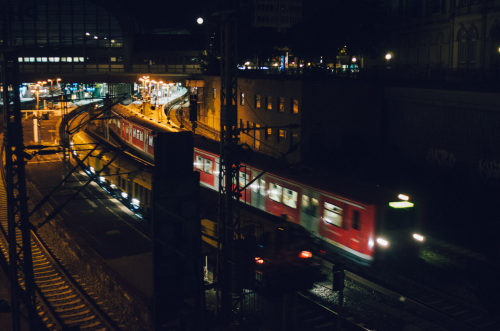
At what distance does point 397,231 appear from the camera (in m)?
18.6

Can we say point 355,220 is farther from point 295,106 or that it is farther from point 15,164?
point 295,106

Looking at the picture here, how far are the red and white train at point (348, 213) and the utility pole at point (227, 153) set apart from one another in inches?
75.3

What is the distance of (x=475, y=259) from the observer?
2142cm

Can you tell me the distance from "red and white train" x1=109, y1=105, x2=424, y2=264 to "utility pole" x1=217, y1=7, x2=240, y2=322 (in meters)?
1.91

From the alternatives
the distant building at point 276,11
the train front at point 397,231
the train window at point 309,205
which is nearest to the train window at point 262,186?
the train window at point 309,205

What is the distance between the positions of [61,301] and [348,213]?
10126 millimetres

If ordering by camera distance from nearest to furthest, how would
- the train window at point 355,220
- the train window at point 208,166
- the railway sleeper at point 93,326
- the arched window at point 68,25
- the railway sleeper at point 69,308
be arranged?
the railway sleeper at point 93,326
the railway sleeper at point 69,308
the train window at point 355,220
the train window at point 208,166
the arched window at point 68,25

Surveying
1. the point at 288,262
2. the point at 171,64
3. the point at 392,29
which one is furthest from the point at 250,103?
the point at 171,64

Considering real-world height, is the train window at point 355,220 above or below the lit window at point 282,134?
below

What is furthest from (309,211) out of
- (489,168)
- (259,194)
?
(489,168)

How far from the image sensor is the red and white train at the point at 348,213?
18.1m

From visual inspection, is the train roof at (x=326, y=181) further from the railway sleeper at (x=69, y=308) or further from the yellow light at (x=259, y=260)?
the railway sleeper at (x=69, y=308)

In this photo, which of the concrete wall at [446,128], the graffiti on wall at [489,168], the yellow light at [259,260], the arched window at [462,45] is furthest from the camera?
the arched window at [462,45]

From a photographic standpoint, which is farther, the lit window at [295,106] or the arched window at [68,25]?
the arched window at [68,25]
